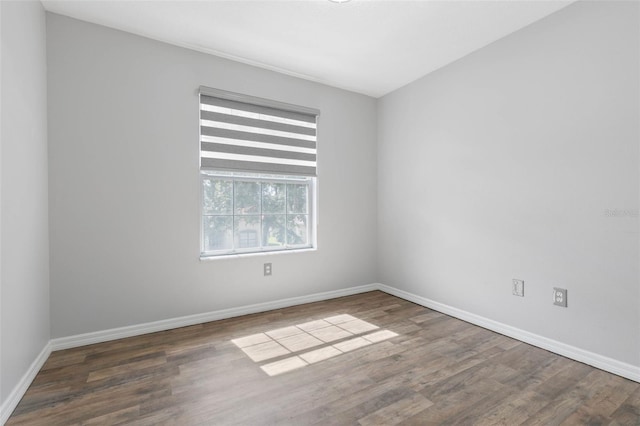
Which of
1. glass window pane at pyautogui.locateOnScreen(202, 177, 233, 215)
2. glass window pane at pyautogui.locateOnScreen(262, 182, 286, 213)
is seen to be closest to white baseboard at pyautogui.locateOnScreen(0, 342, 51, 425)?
glass window pane at pyautogui.locateOnScreen(202, 177, 233, 215)

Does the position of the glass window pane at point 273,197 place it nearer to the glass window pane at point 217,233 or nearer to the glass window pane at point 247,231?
the glass window pane at point 247,231

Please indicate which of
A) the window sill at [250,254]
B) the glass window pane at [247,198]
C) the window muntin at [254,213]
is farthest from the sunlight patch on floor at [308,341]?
the glass window pane at [247,198]

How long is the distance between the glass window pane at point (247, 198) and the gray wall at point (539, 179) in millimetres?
1787

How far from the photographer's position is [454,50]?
2.90 metres

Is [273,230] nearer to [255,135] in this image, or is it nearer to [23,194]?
[255,135]

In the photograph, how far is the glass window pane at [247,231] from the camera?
10.4 ft

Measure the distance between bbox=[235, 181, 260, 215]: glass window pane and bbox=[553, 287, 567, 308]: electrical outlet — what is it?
8.88 feet

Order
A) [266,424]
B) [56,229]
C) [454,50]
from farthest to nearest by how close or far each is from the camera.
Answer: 1. [454,50]
2. [56,229]
3. [266,424]

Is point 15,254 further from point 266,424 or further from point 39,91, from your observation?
point 266,424

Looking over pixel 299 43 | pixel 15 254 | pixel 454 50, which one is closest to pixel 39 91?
pixel 15 254

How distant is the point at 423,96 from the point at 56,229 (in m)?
3.67

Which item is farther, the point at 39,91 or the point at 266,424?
the point at 39,91

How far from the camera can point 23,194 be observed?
1894mm

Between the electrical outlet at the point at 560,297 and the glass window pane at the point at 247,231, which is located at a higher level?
the glass window pane at the point at 247,231
